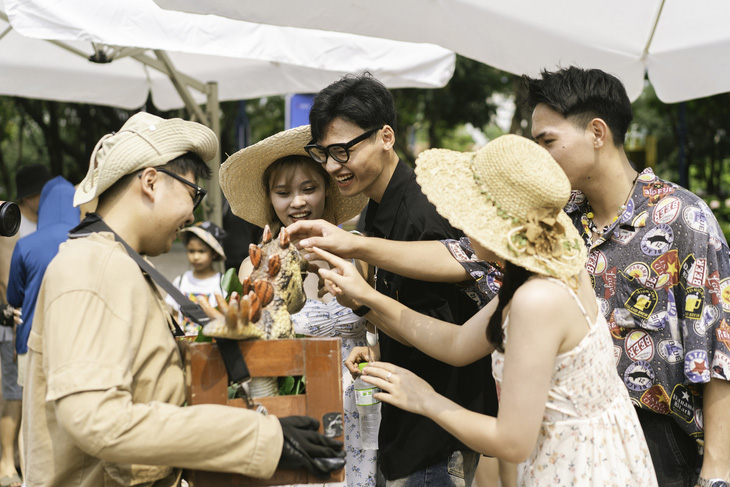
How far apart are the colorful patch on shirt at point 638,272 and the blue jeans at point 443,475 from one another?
990 mm

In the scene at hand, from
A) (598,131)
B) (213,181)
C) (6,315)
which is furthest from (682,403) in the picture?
(6,315)

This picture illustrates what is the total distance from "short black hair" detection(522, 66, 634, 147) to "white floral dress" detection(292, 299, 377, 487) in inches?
52.0

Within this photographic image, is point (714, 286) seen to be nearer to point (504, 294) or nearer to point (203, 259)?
point (504, 294)

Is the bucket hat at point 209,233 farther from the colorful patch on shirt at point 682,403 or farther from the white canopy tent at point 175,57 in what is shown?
the colorful patch on shirt at point 682,403

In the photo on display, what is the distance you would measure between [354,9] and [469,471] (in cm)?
244

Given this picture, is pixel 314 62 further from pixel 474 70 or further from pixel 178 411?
pixel 474 70

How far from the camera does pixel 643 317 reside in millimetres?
2484

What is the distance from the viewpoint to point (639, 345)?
2.51 m

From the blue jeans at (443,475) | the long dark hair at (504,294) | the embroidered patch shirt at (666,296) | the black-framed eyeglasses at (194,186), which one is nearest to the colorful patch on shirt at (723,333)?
the embroidered patch shirt at (666,296)

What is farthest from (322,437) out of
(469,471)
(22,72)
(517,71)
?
(22,72)

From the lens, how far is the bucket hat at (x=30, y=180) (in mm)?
6328

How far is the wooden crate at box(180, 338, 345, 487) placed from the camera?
1877 mm

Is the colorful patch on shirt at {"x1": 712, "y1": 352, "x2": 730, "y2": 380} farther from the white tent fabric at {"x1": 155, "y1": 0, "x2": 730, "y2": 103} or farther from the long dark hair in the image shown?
the white tent fabric at {"x1": 155, "y1": 0, "x2": 730, "y2": 103}

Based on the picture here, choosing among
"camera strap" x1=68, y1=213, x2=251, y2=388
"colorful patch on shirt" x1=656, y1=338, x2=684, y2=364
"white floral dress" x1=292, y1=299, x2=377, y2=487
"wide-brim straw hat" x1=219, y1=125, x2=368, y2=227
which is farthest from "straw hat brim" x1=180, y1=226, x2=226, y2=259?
"colorful patch on shirt" x1=656, y1=338, x2=684, y2=364
